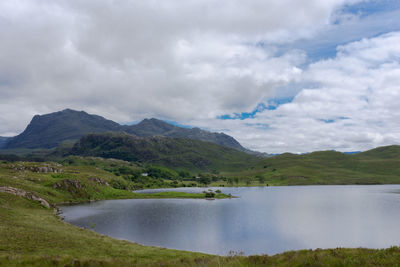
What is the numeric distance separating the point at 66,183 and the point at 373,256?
154747 mm

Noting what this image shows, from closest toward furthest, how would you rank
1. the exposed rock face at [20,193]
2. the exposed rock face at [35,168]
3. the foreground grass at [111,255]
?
the foreground grass at [111,255], the exposed rock face at [20,193], the exposed rock face at [35,168]

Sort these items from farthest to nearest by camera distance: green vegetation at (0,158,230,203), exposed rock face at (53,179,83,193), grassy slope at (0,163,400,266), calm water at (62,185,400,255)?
exposed rock face at (53,179,83,193)
green vegetation at (0,158,230,203)
calm water at (62,185,400,255)
grassy slope at (0,163,400,266)

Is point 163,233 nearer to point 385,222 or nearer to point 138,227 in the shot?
point 138,227

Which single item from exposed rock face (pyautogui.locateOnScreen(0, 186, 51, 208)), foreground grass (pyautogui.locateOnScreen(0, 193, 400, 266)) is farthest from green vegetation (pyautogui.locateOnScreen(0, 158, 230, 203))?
foreground grass (pyautogui.locateOnScreen(0, 193, 400, 266))

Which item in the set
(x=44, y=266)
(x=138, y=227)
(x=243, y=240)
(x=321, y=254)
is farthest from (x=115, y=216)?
(x=321, y=254)

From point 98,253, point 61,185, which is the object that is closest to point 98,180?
point 61,185

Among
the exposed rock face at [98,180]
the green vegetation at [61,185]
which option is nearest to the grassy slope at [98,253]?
the green vegetation at [61,185]

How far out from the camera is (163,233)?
72.9m

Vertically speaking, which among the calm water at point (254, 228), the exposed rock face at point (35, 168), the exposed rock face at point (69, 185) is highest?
the exposed rock face at point (35, 168)

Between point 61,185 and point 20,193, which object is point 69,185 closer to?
point 61,185

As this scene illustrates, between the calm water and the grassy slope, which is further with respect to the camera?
the calm water

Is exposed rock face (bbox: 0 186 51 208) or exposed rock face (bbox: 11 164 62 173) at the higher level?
exposed rock face (bbox: 11 164 62 173)

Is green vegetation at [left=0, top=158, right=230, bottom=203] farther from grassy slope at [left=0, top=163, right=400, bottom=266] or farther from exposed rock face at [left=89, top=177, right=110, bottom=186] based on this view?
grassy slope at [left=0, top=163, right=400, bottom=266]

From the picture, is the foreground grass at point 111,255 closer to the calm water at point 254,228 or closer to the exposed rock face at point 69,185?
the calm water at point 254,228
